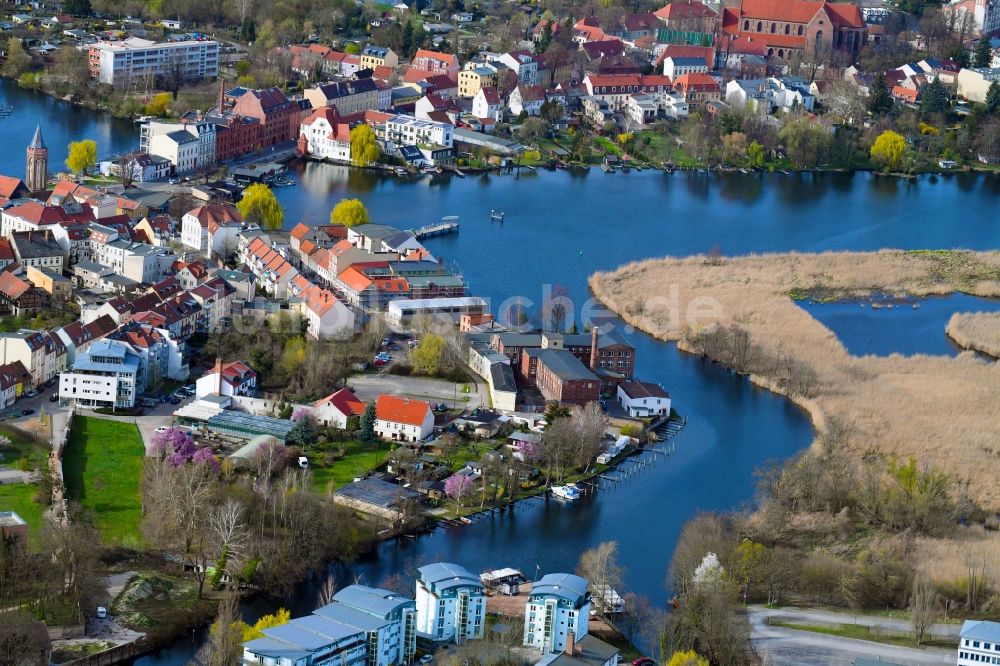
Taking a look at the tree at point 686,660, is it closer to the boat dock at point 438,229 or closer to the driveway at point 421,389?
the driveway at point 421,389

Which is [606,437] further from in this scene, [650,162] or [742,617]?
[650,162]

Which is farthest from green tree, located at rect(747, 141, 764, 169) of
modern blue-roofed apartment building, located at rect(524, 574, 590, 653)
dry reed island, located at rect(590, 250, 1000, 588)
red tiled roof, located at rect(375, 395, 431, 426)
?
modern blue-roofed apartment building, located at rect(524, 574, 590, 653)

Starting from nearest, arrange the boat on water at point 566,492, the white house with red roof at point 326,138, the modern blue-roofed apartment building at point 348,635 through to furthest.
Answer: the modern blue-roofed apartment building at point 348,635 → the boat on water at point 566,492 → the white house with red roof at point 326,138

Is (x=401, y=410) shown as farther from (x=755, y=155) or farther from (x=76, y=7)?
(x=76, y=7)

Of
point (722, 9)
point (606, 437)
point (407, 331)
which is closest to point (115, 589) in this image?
point (606, 437)

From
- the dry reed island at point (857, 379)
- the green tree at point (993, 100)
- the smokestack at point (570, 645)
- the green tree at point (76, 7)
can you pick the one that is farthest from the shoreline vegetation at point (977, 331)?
the green tree at point (76, 7)

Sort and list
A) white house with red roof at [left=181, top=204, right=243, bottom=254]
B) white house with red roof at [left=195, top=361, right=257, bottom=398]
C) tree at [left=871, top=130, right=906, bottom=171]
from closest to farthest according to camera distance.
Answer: white house with red roof at [left=195, top=361, right=257, bottom=398], white house with red roof at [left=181, top=204, right=243, bottom=254], tree at [left=871, top=130, right=906, bottom=171]

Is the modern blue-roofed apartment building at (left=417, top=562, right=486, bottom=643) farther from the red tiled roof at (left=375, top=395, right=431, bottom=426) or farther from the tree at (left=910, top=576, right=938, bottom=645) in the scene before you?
the red tiled roof at (left=375, top=395, right=431, bottom=426)
